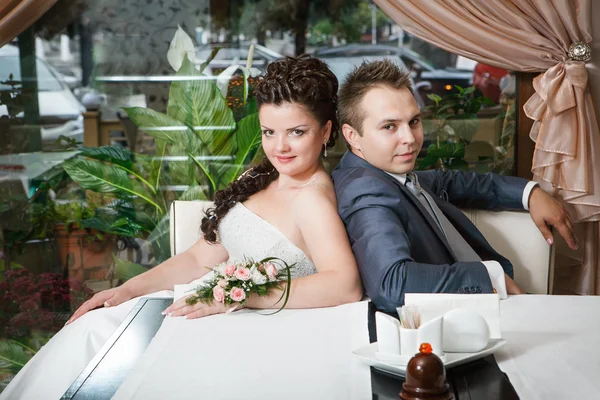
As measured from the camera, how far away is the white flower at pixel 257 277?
6.05 ft

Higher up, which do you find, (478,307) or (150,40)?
(150,40)

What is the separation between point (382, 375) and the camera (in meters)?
1.41

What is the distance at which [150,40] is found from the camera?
12.2 ft

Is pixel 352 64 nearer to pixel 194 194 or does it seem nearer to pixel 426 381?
pixel 194 194

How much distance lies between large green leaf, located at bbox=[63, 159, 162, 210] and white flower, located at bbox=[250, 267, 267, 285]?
6.34 feet

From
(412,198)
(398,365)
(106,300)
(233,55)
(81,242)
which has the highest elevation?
(233,55)

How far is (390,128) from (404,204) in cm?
24

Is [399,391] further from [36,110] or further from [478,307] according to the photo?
[36,110]

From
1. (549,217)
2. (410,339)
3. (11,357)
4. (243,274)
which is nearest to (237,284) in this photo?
(243,274)

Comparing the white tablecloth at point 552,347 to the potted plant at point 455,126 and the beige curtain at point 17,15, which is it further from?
the beige curtain at point 17,15

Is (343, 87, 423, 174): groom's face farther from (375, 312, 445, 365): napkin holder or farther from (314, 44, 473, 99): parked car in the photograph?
(314, 44, 473, 99): parked car

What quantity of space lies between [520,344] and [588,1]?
6.75ft

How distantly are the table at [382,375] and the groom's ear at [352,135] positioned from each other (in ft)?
2.21

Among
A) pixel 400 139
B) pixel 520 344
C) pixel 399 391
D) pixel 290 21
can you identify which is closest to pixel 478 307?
pixel 520 344
